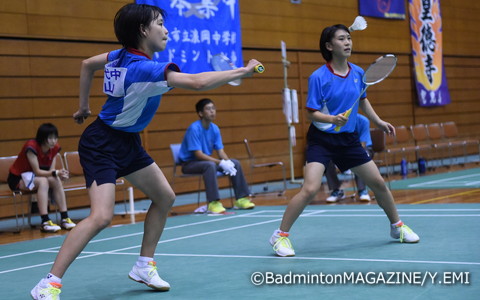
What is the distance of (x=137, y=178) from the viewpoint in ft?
12.6

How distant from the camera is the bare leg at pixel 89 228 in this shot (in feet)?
11.2

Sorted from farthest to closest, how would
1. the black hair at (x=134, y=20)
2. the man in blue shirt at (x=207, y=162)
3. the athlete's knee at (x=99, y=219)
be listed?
1. the man in blue shirt at (x=207, y=162)
2. the black hair at (x=134, y=20)
3. the athlete's knee at (x=99, y=219)

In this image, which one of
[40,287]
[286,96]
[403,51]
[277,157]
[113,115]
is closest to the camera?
[40,287]

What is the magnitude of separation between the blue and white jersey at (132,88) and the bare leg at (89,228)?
0.37 m

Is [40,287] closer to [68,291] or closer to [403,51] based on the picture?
[68,291]

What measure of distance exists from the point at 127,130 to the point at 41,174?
14.1 feet

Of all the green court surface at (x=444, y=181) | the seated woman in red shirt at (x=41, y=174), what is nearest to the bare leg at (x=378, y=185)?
the seated woman in red shirt at (x=41, y=174)

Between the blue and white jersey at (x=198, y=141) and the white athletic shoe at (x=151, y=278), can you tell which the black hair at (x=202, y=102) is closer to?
the blue and white jersey at (x=198, y=141)

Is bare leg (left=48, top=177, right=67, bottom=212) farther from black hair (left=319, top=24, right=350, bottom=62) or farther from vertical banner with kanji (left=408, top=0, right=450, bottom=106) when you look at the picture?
vertical banner with kanji (left=408, top=0, right=450, bottom=106)

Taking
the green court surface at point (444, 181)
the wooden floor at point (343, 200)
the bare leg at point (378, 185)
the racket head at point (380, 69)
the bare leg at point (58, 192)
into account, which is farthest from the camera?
the green court surface at point (444, 181)

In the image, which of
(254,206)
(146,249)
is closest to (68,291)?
(146,249)

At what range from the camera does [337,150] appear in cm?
502

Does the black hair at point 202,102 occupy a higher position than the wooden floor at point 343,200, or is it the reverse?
the black hair at point 202,102

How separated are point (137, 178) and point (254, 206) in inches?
189
